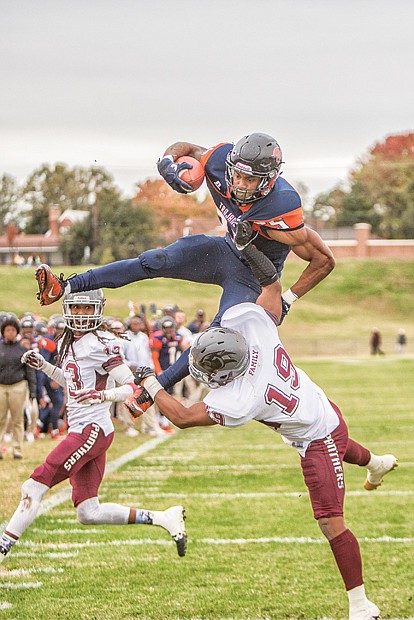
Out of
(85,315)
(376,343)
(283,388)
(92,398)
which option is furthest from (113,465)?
(376,343)

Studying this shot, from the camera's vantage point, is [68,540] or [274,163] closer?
[274,163]

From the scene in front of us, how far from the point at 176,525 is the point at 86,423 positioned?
914 mm

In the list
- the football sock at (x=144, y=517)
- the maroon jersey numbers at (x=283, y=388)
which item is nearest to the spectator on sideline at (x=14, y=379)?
the football sock at (x=144, y=517)

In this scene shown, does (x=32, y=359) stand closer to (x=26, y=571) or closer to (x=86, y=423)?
(x=86, y=423)

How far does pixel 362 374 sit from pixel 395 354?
13.4 m

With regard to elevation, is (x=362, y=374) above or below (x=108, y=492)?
below

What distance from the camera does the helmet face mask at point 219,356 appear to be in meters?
5.11

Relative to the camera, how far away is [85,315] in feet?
22.3

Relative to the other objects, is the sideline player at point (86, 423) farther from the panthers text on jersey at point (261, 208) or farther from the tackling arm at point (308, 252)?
the tackling arm at point (308, 252)

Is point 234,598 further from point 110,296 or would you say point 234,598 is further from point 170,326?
point 110,296

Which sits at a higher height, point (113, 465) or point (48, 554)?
point (48, 554)

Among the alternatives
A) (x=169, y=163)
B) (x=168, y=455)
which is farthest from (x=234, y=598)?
(x=168, y=455)

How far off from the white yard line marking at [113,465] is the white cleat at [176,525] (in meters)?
2.48

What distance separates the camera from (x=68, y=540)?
8102mm
